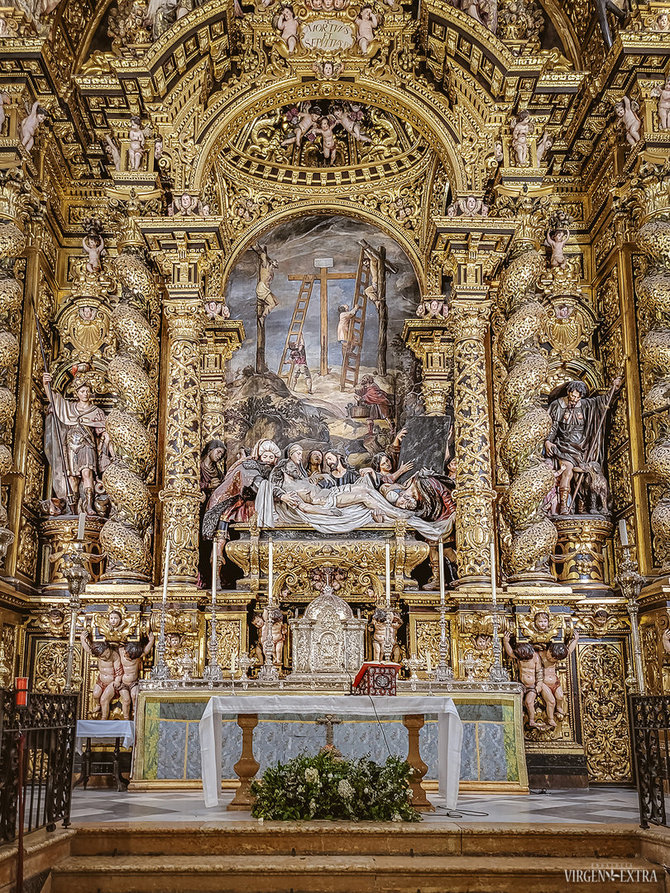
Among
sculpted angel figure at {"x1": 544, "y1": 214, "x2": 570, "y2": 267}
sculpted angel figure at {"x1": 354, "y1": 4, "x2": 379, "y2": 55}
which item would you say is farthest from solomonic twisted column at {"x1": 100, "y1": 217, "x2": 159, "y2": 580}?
sculpted angel figure at {"x1": 544, "y1": 214, "x2": 570, "y2": 267}

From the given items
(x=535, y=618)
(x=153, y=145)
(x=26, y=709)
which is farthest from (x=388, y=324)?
(x=26, y=709)

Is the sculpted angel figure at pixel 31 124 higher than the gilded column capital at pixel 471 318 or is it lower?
higher

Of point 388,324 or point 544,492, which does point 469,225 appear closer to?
point 388,324

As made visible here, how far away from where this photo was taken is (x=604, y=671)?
12.1 m

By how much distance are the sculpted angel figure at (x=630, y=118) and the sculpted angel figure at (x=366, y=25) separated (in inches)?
132

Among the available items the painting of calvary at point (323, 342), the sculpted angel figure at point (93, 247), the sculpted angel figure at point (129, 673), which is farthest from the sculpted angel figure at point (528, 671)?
the sculpted angel figure at point (93, 247)

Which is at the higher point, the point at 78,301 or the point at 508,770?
the point at 78,301

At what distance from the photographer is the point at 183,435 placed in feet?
40.4

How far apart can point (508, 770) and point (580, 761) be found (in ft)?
6.75

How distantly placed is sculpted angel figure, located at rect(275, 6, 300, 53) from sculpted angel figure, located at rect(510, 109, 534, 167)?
3176mm

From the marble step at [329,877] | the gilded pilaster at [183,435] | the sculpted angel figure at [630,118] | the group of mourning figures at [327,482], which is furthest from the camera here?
the group of mourning figures at [327,482]

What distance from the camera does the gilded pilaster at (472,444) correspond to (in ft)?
38.4

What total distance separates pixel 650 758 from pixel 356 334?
346 inches

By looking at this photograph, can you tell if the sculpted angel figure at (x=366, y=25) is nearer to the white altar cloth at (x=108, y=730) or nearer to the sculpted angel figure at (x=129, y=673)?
the sculpted angel figure at (x=129, y=673)
